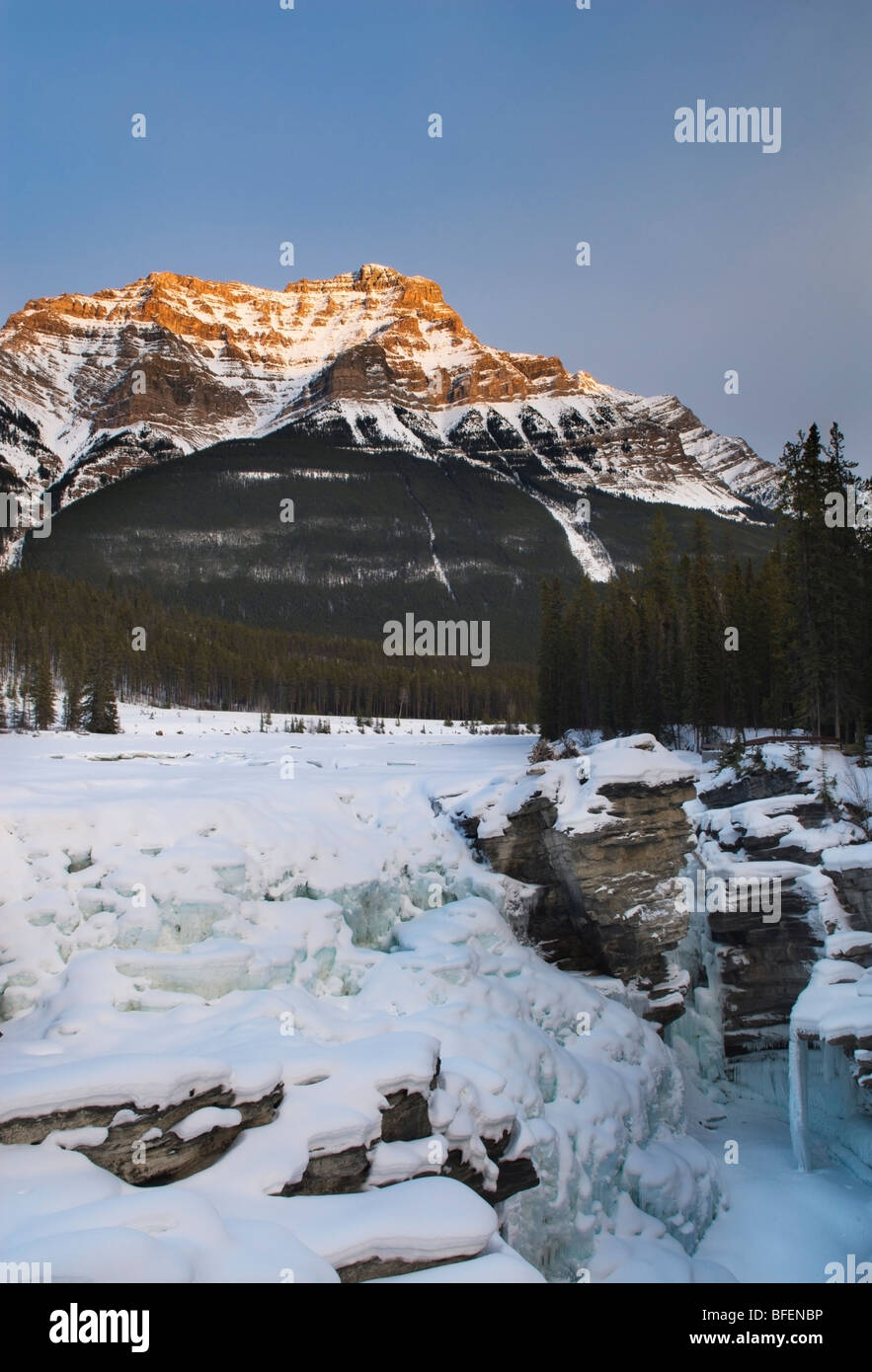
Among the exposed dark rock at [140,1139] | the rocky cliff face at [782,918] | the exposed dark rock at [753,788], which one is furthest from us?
the exposed dark rock at [753,788]

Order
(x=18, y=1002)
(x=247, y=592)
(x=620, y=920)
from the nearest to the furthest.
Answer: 1. (x=18, y=1002)
2. (x=620, y=920)
3. (x=247, y=592)

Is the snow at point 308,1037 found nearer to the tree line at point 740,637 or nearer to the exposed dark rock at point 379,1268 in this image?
the exposed dark rock at point 379,1268

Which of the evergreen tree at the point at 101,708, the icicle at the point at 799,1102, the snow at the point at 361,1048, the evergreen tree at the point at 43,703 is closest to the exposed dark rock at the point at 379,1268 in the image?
the snow at the point at 361,1048

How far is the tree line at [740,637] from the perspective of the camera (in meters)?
32.3

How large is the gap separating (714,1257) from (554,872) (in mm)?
7858

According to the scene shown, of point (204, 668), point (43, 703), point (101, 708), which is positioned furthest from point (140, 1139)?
point (204, 668)

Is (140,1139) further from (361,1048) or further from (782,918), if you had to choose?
(782,918)

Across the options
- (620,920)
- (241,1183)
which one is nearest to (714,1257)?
(620,920)

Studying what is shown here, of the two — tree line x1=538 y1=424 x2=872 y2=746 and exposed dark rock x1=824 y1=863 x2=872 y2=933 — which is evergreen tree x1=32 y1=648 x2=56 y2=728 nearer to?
tree line x1=538 y1=424 x2=872 y2=746

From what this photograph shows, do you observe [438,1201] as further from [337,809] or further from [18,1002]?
[337,809]

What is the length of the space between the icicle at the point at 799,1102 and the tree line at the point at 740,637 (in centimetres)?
1579

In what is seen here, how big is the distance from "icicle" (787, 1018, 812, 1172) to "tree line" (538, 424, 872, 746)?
15.8 meters

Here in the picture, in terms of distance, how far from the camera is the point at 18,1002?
1074 centimetres

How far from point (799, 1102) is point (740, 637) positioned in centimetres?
2978
